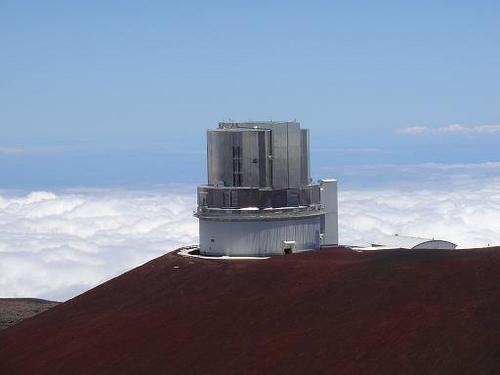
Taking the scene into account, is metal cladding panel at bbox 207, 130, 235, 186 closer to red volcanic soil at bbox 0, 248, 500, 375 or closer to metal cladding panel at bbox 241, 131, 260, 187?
metal cladding panel at bbox 241, 131, 260, 187

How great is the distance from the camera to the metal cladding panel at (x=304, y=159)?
129 feet

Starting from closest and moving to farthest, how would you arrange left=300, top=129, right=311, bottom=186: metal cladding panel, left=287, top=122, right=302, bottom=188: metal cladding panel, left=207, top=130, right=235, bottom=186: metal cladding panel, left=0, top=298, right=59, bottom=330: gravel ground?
left=207, top=130, right=235, bottom=186: metal cladding panel, left=287, top=122, right=302, bottom=188: metal cladding panel, left=300, top=129, right=311, bottom=186: metal cladding panel, left=0, top=298, right=59, bottom=330: gravel ground

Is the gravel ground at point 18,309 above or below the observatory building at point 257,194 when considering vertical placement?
below

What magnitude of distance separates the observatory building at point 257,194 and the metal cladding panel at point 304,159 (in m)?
0.04

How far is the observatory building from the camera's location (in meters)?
37.8

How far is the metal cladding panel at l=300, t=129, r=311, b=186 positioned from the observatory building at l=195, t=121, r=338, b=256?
0.04 metres

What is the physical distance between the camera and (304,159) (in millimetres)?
39750

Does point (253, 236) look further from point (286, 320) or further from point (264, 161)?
point (286, 320)

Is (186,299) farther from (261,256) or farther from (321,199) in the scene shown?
(321,199)

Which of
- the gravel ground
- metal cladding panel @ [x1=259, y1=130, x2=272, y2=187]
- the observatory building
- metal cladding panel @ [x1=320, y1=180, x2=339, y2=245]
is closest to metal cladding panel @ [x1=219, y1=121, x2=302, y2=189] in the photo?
the observatory building

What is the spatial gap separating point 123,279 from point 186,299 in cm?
547

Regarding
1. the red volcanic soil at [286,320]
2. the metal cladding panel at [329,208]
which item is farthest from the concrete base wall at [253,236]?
the metal cladding panel at [329,208]

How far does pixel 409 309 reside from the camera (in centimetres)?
2756

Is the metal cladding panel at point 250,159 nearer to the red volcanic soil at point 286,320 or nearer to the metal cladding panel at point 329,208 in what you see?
the red volcanic soil at point 286,320
